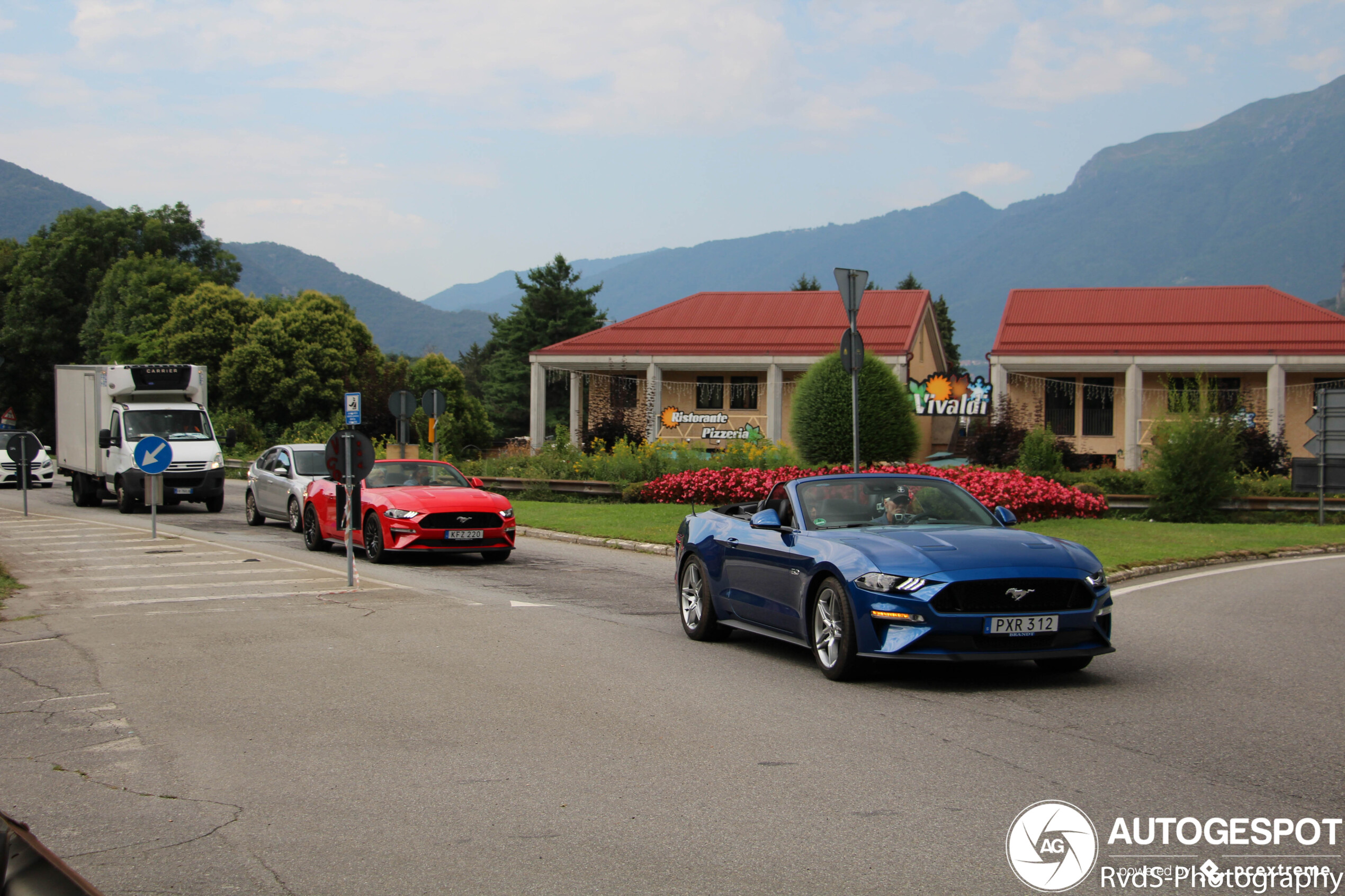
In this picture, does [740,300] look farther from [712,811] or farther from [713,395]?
[712,811]

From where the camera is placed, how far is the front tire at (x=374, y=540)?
17.2 meters

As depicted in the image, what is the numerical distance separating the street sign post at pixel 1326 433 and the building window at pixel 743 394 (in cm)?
2549

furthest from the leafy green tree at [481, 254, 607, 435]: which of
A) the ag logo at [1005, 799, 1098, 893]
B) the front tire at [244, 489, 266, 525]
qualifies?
the ag logo at [1005, 799, 1098, 893]

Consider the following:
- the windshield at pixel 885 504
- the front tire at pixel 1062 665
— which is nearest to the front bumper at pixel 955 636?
the front tire at pixel 1062 665

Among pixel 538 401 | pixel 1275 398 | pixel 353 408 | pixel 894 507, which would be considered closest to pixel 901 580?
pixel 894 507

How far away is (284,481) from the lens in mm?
22844

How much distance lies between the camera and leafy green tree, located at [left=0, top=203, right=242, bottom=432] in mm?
75312

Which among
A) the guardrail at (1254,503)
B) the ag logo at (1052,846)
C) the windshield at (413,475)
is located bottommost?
the guardrail at (1254,503)

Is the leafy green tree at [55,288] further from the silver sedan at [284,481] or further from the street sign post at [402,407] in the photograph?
the silver sedan at [284,481]

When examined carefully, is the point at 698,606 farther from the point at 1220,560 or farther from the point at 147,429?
the point at 147,429

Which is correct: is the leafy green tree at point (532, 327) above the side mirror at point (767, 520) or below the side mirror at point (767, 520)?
above

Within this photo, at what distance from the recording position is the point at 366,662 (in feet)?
30.1

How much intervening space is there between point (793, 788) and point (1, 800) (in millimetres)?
3497

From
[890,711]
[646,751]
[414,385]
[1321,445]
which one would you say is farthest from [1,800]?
[414,385]
